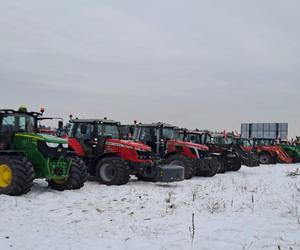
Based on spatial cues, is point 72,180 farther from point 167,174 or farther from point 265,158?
point 265,158

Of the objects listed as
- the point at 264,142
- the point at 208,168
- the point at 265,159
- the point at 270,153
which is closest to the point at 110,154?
the point at 208,168

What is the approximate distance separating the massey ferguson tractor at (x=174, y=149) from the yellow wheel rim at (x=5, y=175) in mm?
6521

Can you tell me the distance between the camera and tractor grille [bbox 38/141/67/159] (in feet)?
36.1

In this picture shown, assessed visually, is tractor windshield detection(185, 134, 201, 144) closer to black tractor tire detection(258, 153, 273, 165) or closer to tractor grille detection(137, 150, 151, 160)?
tractor grille detection(137, 150, 151, 160)

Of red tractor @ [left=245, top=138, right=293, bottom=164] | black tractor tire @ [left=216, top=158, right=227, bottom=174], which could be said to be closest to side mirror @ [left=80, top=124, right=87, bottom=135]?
black tractor tire @ [left=216, top=158, right=227, bottom=174]

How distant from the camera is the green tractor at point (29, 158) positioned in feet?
33.0

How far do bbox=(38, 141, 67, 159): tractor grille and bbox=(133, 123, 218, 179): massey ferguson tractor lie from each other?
4.91 meters

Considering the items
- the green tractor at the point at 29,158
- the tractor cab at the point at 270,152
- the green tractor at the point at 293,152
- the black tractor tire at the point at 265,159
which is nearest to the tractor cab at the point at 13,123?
the green tractor at the point at 29,158

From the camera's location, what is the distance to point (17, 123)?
36.8 feet

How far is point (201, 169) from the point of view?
17281mm

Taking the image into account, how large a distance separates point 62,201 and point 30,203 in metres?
0.85

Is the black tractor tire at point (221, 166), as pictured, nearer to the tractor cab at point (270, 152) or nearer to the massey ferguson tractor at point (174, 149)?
the massey ferguson tractor at point (174, 149)

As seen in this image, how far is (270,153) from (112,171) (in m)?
17.7

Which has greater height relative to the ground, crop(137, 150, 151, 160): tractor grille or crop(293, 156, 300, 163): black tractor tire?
crop(137, 150, 151, 160): tractor grille
